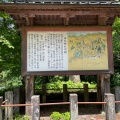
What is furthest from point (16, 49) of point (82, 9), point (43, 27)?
point (82, 9)

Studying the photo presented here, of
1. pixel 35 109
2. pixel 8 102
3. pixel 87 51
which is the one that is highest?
pixel 87 51

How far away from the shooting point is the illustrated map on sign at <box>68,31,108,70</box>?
7980 millimetres

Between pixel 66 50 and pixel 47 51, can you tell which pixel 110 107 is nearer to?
pixel 66 50

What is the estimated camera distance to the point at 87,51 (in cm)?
807

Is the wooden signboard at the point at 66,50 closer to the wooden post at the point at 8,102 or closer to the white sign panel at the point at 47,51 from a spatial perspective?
the white sign panel at the point at 47,51

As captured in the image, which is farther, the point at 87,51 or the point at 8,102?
the point at 87,51

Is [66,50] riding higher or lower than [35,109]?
higher

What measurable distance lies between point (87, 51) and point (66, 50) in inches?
34.2

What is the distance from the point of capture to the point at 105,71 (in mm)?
7953

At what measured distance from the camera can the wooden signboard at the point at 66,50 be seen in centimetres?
788

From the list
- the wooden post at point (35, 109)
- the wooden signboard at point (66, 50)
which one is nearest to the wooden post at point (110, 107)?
the wooden post at point (35, 109)

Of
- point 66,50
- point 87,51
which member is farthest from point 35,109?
point 87,51

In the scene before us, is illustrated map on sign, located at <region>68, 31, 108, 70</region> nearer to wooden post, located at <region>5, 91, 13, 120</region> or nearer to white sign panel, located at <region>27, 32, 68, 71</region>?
white sign panel, located at <region>27, 32, 68, 71</region>

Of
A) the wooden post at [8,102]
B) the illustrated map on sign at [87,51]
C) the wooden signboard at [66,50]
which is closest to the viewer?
the wooden post at [8,102]
